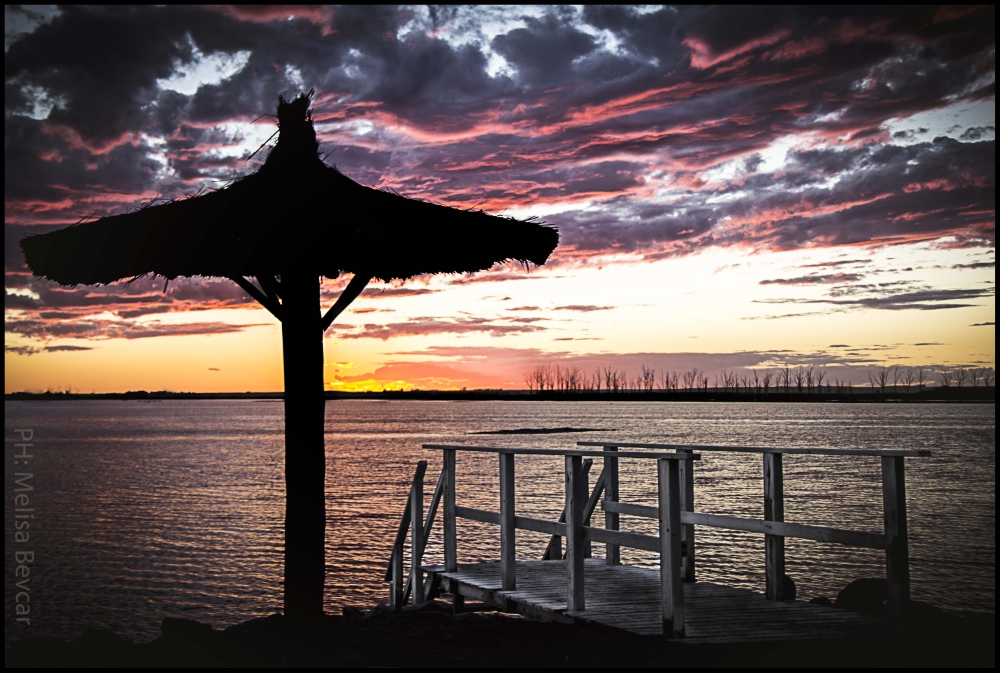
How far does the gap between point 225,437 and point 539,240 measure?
8465 cm

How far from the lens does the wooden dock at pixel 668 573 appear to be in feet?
21.2

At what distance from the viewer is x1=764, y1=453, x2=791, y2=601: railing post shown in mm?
7902

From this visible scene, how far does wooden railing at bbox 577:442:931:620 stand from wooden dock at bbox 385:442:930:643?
1 cm

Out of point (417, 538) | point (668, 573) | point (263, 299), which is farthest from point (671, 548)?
point (417, 538)

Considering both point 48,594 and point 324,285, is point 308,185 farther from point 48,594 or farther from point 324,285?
point 48,594

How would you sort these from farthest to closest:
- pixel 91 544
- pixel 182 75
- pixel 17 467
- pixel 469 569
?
1. pixel 17 467
2. pixel 91 544
3. pixel 182 75
4. pixel 469 569

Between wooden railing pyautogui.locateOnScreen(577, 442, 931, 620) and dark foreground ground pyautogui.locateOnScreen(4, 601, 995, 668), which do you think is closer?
A: dark foreground ground pyautogui.locateOnScreen(4, 601, 995, 668)

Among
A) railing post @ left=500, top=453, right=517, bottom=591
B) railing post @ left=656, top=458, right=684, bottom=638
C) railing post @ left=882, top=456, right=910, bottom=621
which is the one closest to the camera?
railing post @ left=656, top=458, right=684, bottom=638

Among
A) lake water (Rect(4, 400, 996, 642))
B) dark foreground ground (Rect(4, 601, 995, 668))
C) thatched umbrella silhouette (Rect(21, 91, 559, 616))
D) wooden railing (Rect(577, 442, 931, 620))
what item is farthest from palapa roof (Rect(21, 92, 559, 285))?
lake water (Rect(4, 400, 996, 642))

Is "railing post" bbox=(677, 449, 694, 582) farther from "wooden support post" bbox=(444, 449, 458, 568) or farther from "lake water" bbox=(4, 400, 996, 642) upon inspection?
"lake water" bbox=(4, 400, 996, 642)

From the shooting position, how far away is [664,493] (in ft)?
20.9

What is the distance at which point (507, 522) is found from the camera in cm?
794

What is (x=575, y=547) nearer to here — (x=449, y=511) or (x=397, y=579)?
(x=449, y=511)

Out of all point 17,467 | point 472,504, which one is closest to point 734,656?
point 472,504
